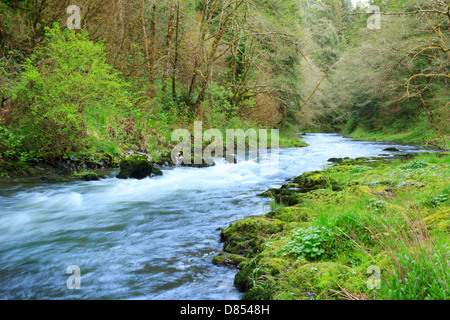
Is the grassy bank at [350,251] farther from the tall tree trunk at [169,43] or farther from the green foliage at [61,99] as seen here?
the tall tree trunk at [169,43]

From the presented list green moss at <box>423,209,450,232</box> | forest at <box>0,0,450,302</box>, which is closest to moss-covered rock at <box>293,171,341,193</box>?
forest at <box>0,0,450,302</box>

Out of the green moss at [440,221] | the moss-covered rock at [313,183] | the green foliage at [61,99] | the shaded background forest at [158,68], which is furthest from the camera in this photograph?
the shaded background forest at [158,68]

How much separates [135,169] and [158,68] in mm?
10521

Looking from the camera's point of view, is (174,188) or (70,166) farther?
(70,166)

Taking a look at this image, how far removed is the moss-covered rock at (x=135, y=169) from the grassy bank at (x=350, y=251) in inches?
244

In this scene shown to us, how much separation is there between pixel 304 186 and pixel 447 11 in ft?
33.0

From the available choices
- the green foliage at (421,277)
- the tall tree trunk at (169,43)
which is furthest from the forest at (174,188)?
the tall tree trunk at (169,43)

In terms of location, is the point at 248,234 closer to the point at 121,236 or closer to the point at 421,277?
the point at 121,236

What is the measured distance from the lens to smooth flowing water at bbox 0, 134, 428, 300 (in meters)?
3.92

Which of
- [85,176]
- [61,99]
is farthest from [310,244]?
[61,99]

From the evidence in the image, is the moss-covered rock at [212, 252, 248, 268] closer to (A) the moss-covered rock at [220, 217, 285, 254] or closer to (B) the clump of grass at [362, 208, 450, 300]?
(A) the moss-covered rock at [220, 217, 285, 254]

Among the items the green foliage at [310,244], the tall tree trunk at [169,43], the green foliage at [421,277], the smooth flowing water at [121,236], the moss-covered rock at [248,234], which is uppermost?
the tall tree trunk at [169,43]

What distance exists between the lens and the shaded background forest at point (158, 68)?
9445 millimetres

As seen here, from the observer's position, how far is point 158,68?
1945cm
